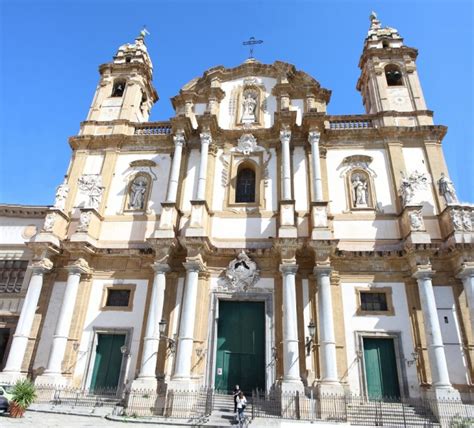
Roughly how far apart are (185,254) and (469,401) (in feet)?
39.8

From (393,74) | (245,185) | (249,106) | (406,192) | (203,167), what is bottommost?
(406,192)

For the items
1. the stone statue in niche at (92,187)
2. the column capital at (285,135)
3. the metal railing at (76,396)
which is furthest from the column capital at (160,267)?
the column capital at (285,135)

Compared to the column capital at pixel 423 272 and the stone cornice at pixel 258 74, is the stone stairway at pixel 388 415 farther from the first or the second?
the stone cornice at pixel 258 74

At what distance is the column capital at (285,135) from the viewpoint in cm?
1827

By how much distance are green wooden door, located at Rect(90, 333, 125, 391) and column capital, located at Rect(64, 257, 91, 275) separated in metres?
2.83

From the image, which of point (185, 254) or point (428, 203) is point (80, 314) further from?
point (428, 203)

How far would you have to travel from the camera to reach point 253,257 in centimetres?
1627

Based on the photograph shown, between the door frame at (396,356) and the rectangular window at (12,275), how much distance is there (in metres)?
15.3

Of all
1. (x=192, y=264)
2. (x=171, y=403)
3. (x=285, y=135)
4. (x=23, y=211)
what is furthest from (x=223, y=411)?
(x=23, y=211)

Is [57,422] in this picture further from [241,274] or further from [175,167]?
[175,167]

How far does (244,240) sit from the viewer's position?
55.4 ft

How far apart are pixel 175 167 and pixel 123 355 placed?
8.86 meters

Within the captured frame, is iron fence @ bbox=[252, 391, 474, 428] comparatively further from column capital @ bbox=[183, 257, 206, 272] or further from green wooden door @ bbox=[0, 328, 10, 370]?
green wooden door @ bbox=[0, 328, 10, 370]

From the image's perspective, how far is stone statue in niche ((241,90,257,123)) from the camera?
20.6 m
